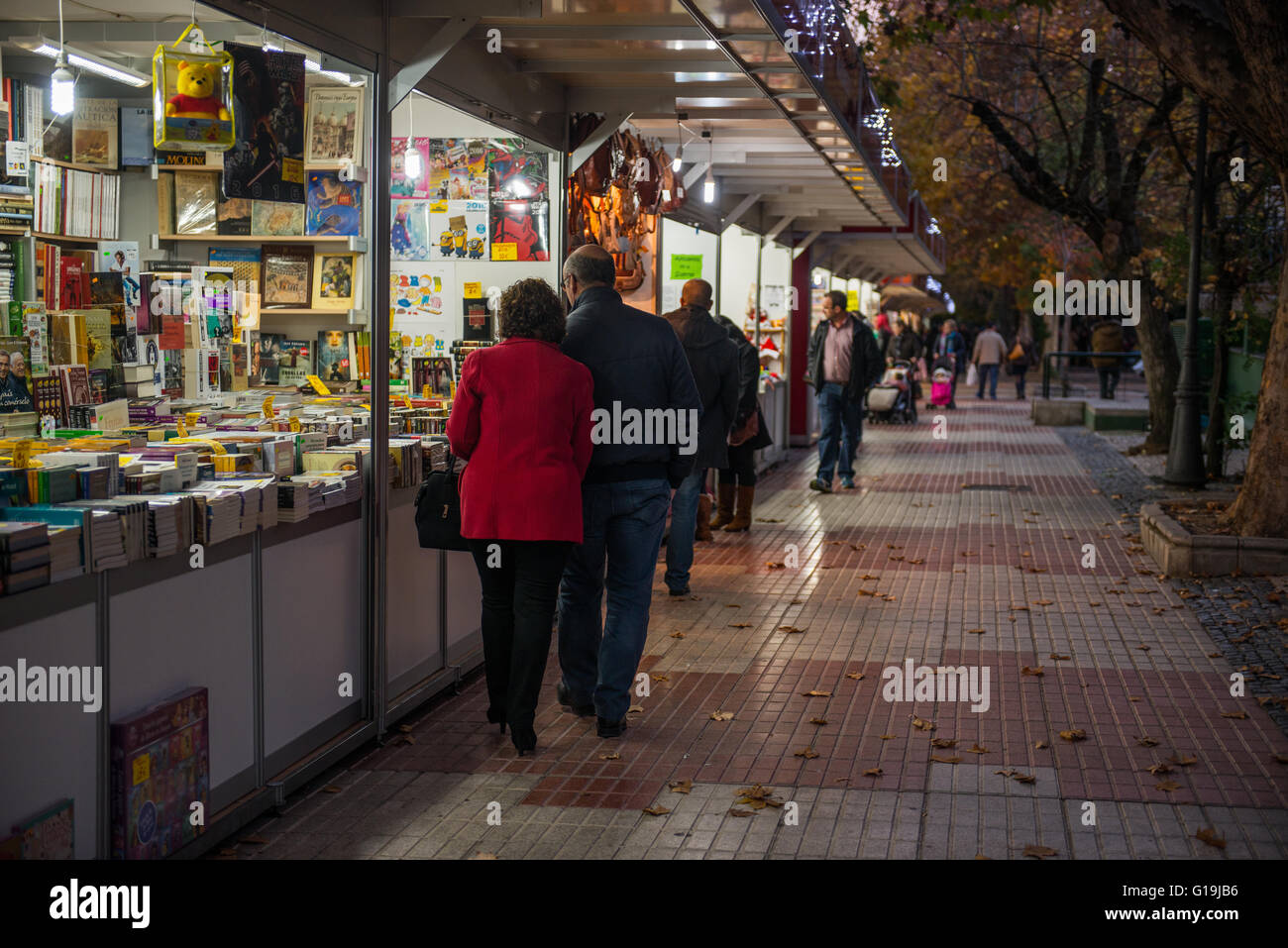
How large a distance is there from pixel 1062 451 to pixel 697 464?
42.1 ft

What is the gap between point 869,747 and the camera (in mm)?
6039

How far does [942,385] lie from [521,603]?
85.7ft

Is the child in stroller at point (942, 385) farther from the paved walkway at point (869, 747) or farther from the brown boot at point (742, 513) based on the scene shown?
the paved walkway at point (869, 747)

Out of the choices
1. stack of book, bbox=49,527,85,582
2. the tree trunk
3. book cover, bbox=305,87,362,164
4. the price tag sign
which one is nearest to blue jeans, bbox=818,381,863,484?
the tree trunk

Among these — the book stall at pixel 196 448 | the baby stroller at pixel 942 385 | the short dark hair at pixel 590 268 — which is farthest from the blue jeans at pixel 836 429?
the baby stroller at pixel 942 385

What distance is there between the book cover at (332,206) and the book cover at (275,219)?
0.14 feet

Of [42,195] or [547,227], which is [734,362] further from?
[42,195]

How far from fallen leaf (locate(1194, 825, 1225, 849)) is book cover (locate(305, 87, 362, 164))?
4.19 meters

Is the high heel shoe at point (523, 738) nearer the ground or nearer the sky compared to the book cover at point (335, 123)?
nearer the ground

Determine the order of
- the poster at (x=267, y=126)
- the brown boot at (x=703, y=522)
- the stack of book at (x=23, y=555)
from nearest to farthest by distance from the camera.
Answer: the stack of book at (x=23, y=555)
the poster at (x=267, y=126)
the brown boot at (x=703, y=522)

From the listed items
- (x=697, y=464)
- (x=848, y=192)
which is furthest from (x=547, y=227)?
(x=848, y=192)

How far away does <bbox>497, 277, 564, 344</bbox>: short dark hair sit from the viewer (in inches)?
221

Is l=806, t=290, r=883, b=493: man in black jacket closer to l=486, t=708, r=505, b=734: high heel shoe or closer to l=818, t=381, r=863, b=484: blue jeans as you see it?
l=818, t=381, r=863, b=484: blue jeans

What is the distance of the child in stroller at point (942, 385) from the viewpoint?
30.6 m
